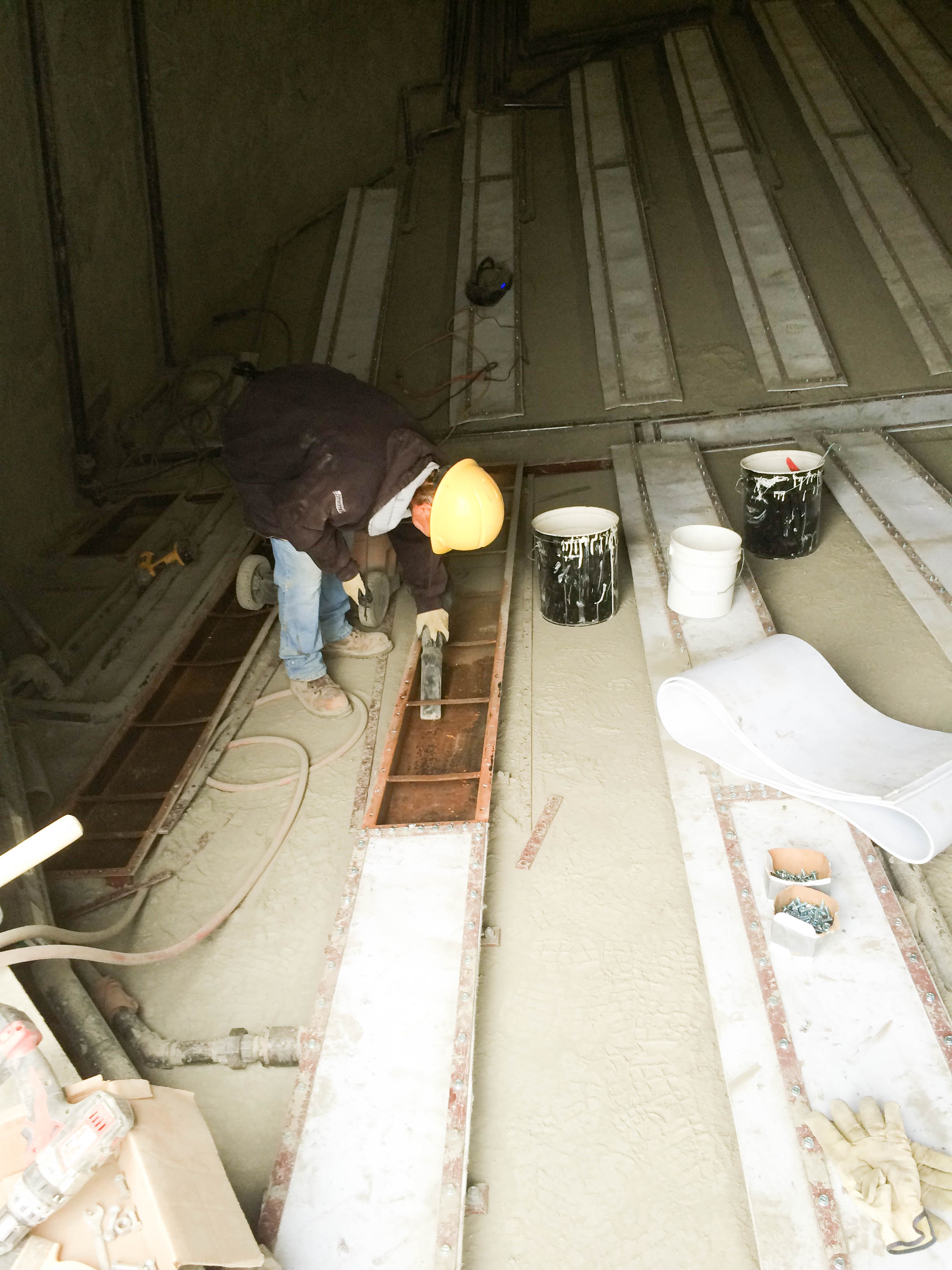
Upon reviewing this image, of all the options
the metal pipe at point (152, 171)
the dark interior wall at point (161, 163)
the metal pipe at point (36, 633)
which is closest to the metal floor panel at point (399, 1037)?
the metal pipe at point (36, 633)

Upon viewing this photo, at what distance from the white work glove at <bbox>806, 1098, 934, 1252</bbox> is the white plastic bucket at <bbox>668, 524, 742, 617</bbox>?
76.1 inches

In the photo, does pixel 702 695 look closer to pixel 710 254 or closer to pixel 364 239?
pixel 710 254

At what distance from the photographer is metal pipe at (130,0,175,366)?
4.73 metres

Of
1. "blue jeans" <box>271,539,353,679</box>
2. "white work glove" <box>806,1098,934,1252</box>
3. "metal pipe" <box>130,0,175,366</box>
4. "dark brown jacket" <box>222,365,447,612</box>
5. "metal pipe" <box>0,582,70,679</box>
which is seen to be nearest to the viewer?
"white work glove" <box>806,1098,934,1252</box>

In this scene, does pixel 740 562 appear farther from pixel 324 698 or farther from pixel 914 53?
pixel 914 53

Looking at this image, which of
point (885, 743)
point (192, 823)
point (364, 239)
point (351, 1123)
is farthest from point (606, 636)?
point (364, 239)

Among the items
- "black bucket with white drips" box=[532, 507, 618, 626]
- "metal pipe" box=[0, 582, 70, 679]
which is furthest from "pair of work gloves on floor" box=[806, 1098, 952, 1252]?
"metal pipe" box=[0, 582, 70, 679]

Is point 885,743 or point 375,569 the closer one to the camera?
point 885,743

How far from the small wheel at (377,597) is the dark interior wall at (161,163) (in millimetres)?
1790

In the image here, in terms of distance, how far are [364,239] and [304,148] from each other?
78 cm

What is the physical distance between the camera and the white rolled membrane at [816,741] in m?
2.28

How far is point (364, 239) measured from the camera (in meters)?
6.68

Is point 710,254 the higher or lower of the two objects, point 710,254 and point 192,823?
the higher

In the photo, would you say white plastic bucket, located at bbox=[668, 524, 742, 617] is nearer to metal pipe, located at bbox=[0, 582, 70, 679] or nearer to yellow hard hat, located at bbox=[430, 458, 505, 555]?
yellow hard hat, located at bbox=[430, 458, 505, 555]
